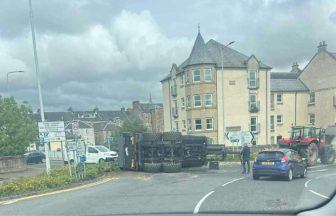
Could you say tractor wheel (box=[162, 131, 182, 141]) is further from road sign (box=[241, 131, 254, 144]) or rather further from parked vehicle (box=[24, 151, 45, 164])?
parked vehicle (box=[24, 151, 45, 164])

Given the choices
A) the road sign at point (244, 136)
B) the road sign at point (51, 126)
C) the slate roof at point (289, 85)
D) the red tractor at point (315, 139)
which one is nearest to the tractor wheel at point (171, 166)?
the road sign at point (51, 126)

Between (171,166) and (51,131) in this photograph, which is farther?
(171,166)

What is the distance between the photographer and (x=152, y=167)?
1911 centimetres

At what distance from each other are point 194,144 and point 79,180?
612 centimetres

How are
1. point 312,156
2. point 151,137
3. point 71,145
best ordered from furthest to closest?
point 151,137
point 71,145
point 312,156

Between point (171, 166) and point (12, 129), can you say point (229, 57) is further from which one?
point (12, 129)

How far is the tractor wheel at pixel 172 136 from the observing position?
1700cm

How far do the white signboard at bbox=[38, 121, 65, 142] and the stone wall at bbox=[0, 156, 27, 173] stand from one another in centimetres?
1228

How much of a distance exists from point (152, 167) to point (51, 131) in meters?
4.82

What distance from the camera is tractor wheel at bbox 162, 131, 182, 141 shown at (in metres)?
17.0

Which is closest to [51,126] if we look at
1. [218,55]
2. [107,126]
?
[218,55]

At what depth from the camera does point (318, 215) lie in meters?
1.75

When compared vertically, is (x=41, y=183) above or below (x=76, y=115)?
below

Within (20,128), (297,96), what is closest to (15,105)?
(20,128)
